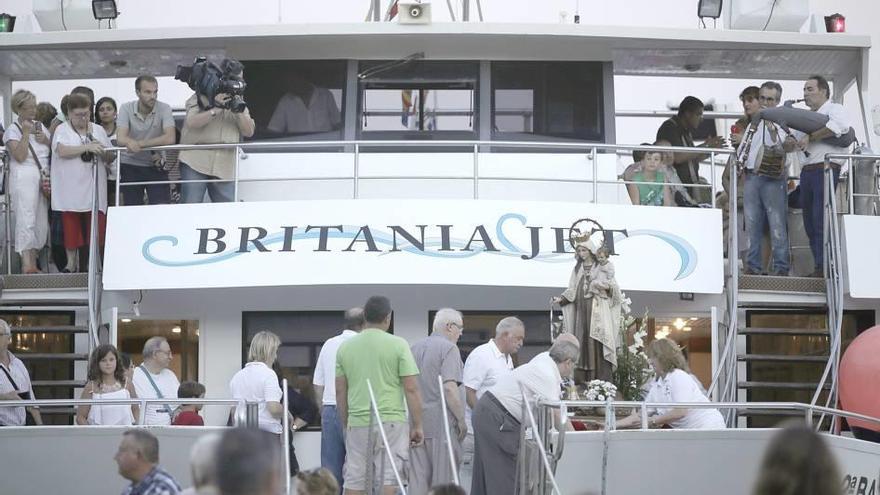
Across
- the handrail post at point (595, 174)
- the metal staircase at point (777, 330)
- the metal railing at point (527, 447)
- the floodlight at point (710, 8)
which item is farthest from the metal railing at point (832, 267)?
the metal railing at point (527, 447)

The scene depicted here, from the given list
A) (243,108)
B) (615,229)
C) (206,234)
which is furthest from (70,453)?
(615,229)

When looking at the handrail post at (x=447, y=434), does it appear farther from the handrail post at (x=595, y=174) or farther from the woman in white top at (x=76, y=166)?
the woman in white top at (x=76, y=166)

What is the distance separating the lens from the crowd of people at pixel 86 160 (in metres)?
13.8

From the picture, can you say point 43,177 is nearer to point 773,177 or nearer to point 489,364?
point 489,364

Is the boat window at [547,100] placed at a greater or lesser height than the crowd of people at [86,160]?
greater

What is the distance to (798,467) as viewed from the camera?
15.3 ft

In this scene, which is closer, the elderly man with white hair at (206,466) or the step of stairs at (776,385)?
the elderly man with white hair at (206,466)

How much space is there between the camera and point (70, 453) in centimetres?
1056

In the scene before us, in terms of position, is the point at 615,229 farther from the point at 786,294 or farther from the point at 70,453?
the point at 70,453

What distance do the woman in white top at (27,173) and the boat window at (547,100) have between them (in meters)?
3.93

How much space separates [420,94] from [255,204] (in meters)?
2.14

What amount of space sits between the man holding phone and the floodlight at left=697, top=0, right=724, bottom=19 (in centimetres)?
703

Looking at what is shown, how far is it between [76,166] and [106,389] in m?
3.26

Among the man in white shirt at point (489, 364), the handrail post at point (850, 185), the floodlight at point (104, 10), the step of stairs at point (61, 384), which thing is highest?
the floodlight at point (104, 10)
